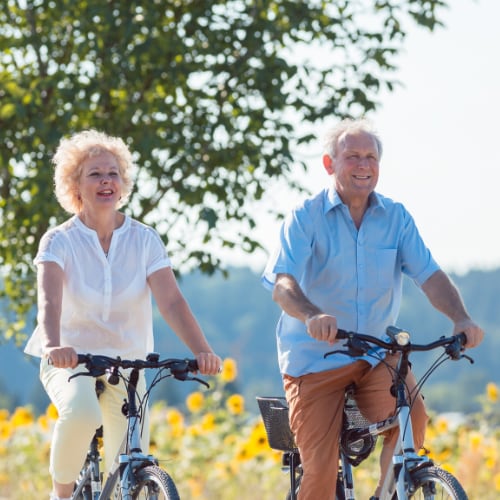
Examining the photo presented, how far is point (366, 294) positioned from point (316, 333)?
0.67 m

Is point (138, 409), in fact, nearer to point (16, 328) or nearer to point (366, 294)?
point (366, 294)

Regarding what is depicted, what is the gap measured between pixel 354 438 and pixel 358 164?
1.03m

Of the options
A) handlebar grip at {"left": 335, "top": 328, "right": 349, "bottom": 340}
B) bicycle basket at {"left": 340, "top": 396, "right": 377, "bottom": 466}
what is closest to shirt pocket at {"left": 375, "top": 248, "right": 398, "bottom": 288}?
bicycle basket at {"left": 340, "top": 396, "right": 377, "bottom": 466}

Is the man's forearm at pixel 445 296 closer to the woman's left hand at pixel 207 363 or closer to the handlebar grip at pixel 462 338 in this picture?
the handlebar grip at pixel 462 338

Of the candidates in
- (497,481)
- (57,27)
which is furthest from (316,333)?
(497,481)

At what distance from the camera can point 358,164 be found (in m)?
4.71

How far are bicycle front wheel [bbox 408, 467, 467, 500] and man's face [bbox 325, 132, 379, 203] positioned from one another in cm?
115

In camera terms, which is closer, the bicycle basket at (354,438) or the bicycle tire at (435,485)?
A: the bicycle tire at (435,485)

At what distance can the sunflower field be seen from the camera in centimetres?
847

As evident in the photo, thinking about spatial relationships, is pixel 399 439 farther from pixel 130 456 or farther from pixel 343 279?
pixel 130 456

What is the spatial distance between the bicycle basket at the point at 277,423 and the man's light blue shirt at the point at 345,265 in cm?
25

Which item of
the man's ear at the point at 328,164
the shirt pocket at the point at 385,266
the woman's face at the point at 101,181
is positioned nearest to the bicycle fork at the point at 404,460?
the shirt pocket at the point at 385,266

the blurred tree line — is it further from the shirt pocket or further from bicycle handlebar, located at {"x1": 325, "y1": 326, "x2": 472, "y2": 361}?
bicycle handlebar, located at {"x1": 325, "y1": 326, "x2": 472, "y2": 361}

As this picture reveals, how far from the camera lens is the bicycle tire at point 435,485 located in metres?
3.91
